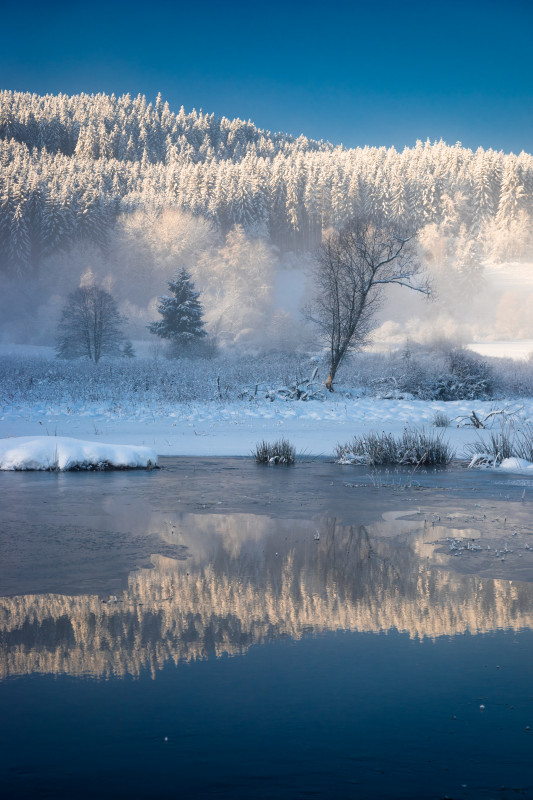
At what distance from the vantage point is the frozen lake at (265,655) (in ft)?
11.1

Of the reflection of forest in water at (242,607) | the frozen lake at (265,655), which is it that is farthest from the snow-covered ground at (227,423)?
the reflection of forest in water at (242,607)

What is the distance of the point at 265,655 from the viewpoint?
15.8 ft

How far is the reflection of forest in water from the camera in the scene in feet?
15.9

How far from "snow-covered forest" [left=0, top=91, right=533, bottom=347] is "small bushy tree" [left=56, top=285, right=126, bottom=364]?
12609 mm

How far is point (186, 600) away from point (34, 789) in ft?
8.94

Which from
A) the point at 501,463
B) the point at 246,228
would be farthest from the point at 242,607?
the point at 246,228

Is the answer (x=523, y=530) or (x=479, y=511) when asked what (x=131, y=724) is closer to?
(x=523, y=530)

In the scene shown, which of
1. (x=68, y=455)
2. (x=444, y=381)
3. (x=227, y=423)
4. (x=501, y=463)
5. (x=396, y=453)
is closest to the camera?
(x=68, y=455)

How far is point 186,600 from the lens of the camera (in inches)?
232

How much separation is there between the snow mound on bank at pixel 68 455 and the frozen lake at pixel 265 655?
4934 millimetres

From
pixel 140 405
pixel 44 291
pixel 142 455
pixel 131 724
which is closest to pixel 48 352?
pixel 44 291

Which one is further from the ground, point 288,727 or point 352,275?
point 352,275

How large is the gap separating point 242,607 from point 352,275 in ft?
99.3

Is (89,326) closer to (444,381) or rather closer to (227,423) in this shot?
(444,381)
